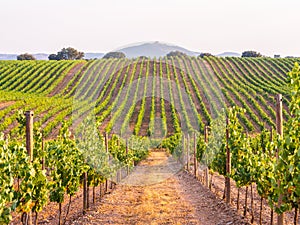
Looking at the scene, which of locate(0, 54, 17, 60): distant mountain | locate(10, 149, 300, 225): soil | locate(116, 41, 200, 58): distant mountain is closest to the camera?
locate(10, 149, 300, 225): soil

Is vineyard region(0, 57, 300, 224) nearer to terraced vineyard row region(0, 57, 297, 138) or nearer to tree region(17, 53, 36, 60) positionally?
terraced vineyard row region(0, 57, 297, 138)

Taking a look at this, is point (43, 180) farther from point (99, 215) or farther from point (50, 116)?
point (50, 116)

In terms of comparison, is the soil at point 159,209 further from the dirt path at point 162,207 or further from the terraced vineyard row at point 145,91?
the terraced vineyard row at point 145,91

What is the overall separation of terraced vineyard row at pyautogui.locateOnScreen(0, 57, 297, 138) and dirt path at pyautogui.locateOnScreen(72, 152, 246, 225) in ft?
45.1

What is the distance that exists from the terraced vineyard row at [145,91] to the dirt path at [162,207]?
13.8 m

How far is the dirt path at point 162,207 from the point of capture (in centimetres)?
1177

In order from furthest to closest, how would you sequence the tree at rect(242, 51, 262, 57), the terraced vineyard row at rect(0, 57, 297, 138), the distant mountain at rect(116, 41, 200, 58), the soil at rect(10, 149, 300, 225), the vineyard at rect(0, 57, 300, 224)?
the tree at rect(242, 51, 262, 57) → the terraced vineyard row at rect(0, 57, 297, 138) → the distant mountain at rect(116, 41, 200, 58) → the soil at rect(10, 149, 300, 225) → the vineyard at rect(0, 57, 300, 224)

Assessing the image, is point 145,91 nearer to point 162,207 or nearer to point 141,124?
point 141,124

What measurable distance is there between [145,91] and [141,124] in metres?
9.05

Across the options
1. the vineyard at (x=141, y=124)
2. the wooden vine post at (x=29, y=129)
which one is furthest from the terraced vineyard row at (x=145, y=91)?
the wooden vine post at (x=29, y=129)

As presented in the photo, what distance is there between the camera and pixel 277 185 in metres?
6.30

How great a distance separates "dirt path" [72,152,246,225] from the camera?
38.6ft

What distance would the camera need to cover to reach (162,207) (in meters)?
13.9

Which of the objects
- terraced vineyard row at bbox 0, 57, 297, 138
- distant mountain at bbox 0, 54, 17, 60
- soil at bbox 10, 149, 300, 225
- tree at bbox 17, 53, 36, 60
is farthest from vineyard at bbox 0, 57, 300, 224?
distant mountain at bbox 0, 54, 17, 60
